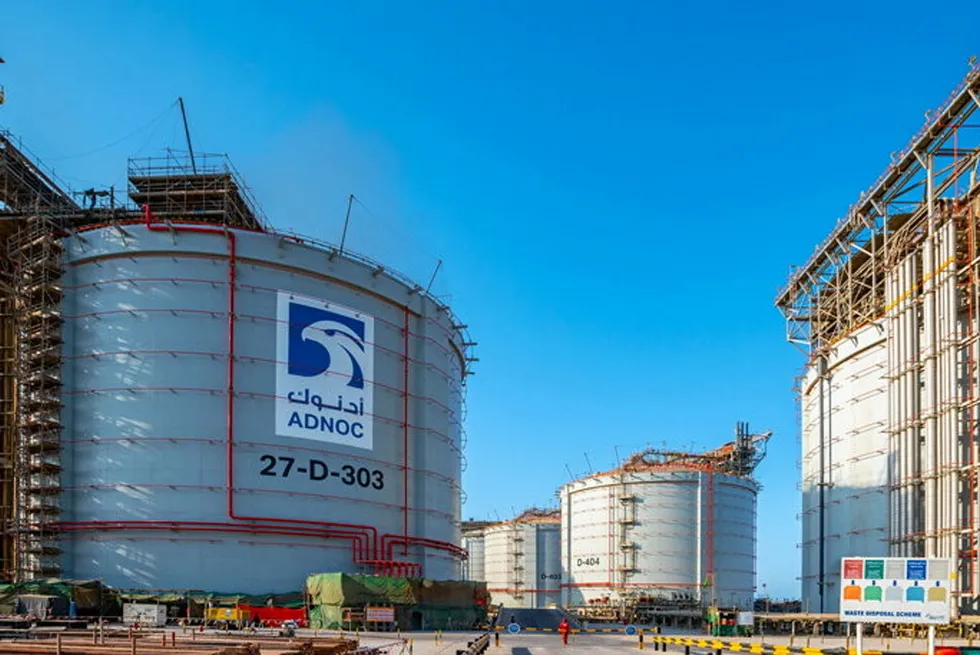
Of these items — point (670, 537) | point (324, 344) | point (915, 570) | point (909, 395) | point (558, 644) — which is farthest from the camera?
point (670, 537)

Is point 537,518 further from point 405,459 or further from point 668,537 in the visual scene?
point 405,459

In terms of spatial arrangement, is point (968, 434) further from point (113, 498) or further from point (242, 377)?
point (113, 498)

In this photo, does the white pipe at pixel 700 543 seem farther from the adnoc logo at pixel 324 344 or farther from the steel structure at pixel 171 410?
the adnoc logo at pixel 324 344

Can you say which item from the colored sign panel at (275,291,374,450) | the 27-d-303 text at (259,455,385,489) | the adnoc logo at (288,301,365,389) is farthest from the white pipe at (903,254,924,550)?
the adnoc logo at (288,301,365,389)

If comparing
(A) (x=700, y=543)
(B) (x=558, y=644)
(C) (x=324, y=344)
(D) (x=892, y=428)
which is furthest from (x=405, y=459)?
(A) (x=700, y=543)

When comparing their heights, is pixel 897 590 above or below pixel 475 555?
above

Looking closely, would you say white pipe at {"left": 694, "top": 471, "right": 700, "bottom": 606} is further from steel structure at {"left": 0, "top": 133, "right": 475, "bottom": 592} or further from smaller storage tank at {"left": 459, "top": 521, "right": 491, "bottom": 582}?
smaller storage tank at {"left": 459, "top": 521, "right": 491, "bottom": 582}

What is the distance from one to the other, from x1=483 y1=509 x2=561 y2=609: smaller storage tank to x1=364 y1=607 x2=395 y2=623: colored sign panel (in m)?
63.3

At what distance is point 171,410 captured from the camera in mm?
56750

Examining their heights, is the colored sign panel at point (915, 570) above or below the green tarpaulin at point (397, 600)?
above

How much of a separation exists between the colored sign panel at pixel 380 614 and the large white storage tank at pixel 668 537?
33.7 m

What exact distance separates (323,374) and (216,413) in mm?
6793

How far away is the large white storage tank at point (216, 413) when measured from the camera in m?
56.2

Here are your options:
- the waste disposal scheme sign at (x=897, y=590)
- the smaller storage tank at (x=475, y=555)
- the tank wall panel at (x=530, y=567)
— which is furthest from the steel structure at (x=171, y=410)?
the smaller storage tank at (x=475, y=555)
